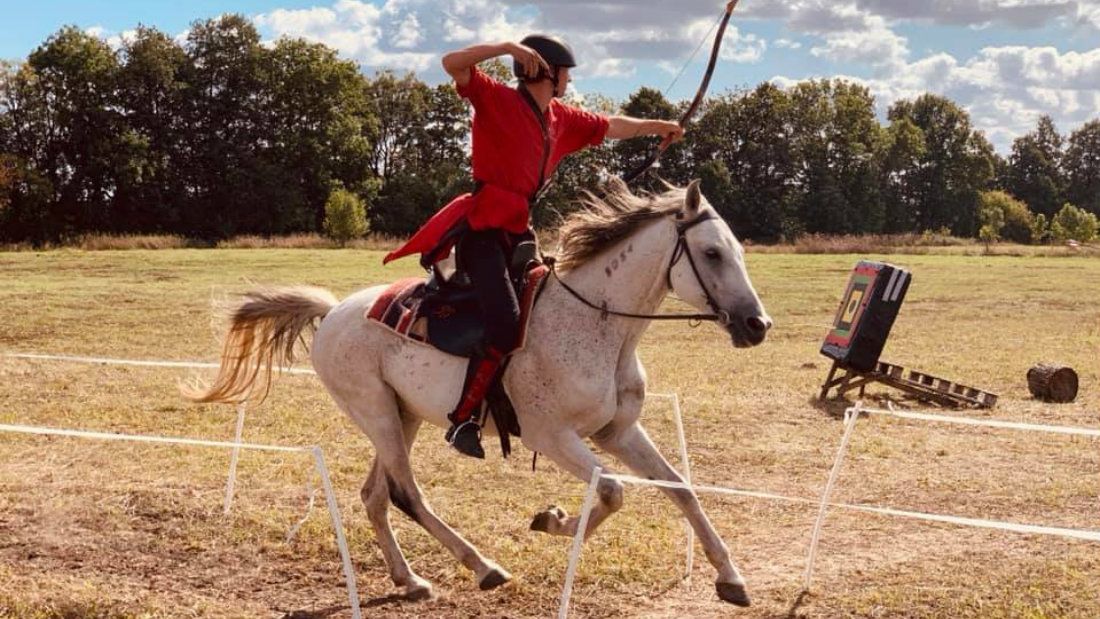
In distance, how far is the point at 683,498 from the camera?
550 cm

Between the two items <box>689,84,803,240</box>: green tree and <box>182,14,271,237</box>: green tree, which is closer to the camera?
<box>182,14,271,237</box>: green tree

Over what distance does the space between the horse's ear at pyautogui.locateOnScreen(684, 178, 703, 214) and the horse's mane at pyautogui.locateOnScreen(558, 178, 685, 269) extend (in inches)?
5.7

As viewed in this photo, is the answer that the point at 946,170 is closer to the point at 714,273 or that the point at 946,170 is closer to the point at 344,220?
the point at 344,220

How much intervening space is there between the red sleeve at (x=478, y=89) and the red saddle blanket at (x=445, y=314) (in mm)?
984

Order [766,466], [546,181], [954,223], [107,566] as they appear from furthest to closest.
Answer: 1. [954,223]
2. [766,466]
3. [107,566]
4. [546,181]

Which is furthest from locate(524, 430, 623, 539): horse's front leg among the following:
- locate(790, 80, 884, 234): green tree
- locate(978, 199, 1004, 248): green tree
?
locate(978, 199, 1004, 248): green tree

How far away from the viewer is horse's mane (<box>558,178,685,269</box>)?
18.8ft

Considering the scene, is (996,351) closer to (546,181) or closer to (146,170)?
(546,181)

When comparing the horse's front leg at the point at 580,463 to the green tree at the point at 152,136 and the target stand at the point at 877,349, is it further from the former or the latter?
the green tree at the point at 152,136

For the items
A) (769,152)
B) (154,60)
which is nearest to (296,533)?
(154,60)

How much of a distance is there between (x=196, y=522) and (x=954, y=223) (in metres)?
88.9

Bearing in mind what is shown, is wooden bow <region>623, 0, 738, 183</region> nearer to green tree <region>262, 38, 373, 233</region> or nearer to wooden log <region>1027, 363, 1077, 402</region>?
wooden log <region>1027, 363, 1077, 402</region>


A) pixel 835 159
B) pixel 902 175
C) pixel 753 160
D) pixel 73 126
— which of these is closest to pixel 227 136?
pixel 73 126

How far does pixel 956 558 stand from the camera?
685 centimetres
